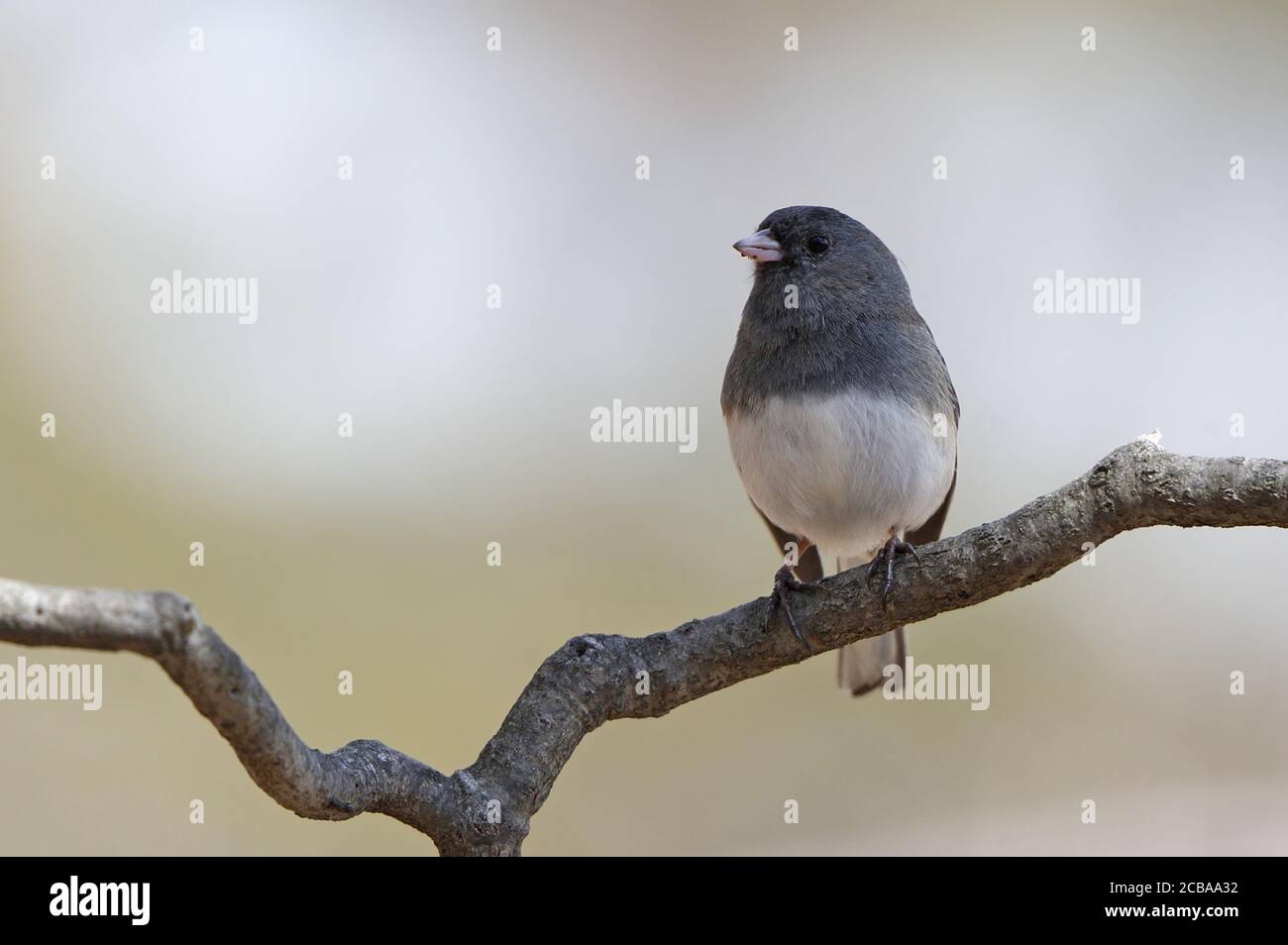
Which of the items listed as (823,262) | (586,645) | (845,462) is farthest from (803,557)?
(586,645)

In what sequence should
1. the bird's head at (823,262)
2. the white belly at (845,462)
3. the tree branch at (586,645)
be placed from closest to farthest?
the tree branch at (586,645) → the white belly at (845,462) → the bird's head at (823,262)

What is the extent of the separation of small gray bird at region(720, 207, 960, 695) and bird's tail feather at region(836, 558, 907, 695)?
1.49ft

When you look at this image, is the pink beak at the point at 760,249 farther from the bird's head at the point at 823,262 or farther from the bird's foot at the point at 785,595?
the bird's foot at the point at 785,595

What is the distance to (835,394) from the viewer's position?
8.46 feet

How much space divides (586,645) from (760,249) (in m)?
1.28

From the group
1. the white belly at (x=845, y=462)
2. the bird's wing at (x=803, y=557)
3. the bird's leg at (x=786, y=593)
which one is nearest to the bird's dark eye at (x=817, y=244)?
the white belly at (x=845, y=462)

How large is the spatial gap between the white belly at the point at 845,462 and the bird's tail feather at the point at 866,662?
61 cm

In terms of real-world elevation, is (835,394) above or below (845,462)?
above

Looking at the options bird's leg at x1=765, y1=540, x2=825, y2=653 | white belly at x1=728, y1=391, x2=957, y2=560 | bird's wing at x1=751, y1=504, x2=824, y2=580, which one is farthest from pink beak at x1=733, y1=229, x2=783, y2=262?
bird's leg at x1=765, y1=540, x2=825, y2=653

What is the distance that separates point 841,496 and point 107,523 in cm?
313

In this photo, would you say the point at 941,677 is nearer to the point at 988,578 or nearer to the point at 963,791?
the point at 963,791

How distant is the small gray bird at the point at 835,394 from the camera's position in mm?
2584

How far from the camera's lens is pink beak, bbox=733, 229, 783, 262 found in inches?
115

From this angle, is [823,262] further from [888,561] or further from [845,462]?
[888,561]
